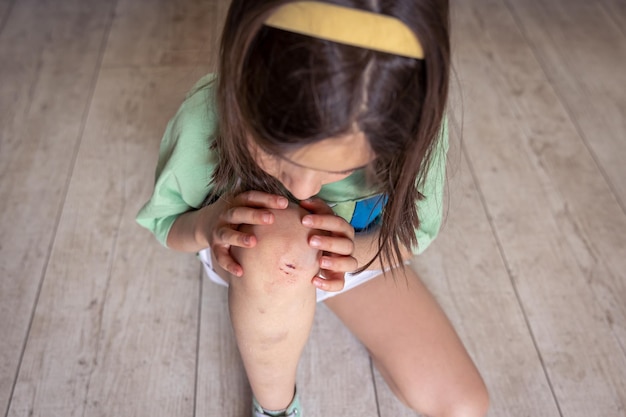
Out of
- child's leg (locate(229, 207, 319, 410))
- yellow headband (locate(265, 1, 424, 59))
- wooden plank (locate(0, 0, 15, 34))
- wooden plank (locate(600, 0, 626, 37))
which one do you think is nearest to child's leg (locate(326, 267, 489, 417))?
child's leg (locate(229, 207, 319, 410))

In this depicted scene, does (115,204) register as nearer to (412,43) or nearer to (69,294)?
(69,294)

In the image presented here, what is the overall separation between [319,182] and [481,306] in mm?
479

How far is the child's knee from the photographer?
0.65 m

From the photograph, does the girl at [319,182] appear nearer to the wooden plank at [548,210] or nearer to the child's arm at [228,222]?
the child's arm at [228,222]

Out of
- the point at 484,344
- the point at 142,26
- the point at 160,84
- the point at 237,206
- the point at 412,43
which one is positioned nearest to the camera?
the point at 412,43

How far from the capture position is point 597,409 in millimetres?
864

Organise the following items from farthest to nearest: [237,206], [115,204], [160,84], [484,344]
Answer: [160,84] < [115,204] < [484,344] < [237,206]

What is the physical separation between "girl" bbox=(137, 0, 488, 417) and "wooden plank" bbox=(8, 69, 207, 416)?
16 centimetres

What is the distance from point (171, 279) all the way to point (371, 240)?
0.38m

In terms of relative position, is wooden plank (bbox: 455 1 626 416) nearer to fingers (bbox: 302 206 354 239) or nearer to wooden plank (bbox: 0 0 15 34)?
fingers (bbox: 302 206 354 239)

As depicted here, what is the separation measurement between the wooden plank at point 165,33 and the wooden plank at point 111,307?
0.79 feet

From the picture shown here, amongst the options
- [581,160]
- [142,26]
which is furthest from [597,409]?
[142,26]

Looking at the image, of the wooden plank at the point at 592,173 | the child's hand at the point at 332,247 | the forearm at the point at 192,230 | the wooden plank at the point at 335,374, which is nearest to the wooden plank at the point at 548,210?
the wooden plank at the point at 592,173

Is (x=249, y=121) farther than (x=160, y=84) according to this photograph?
No
